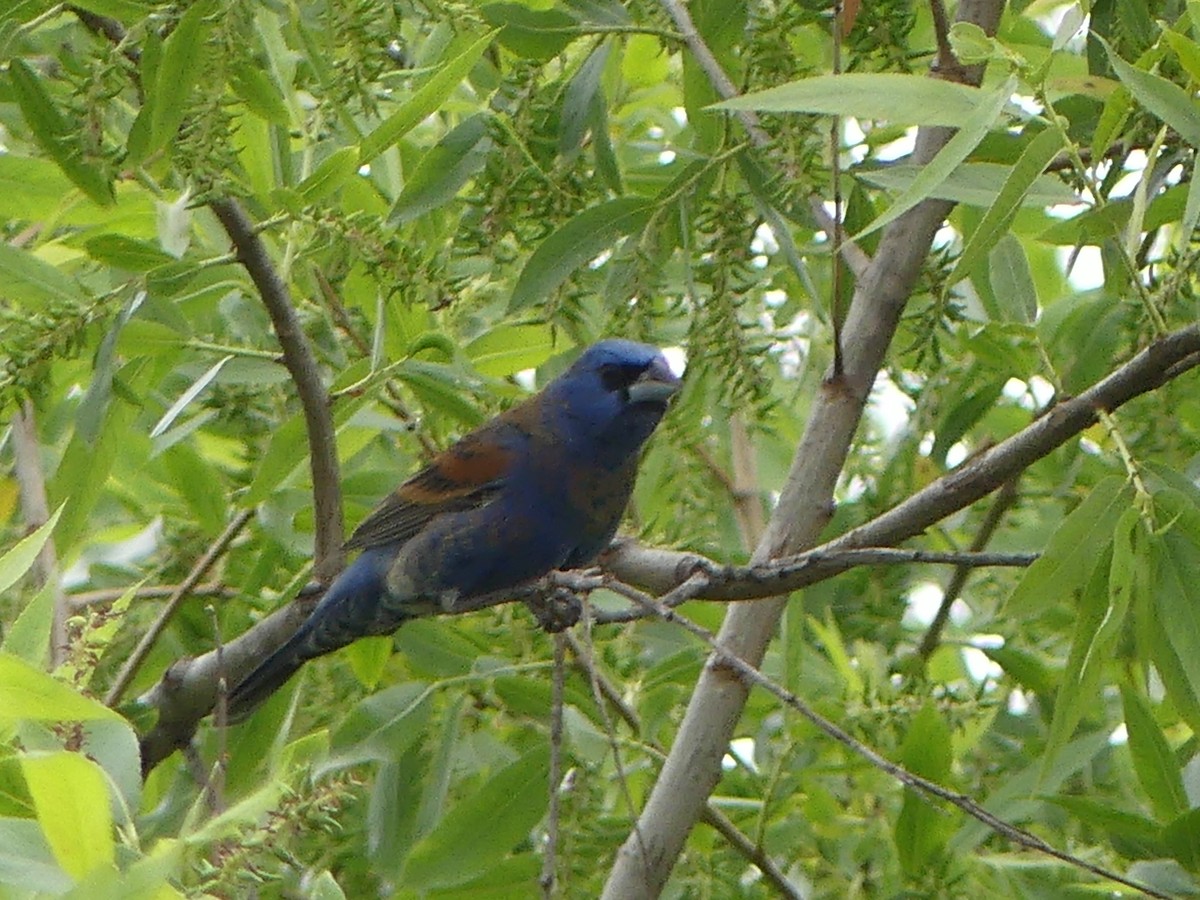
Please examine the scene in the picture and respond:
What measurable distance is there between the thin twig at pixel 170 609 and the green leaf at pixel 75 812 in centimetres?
132

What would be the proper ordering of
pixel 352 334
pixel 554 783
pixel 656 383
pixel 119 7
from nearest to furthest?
pixel 554 783 < pixel 119 7 < pixel 352 334 < pixel 656 383

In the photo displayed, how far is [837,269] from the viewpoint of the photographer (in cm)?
259

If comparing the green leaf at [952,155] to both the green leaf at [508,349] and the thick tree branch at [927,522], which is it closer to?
the thick tree branch at [927,522]

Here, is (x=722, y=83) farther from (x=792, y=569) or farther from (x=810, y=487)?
(x=792, y=569)

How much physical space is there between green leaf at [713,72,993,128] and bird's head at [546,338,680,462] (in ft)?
4.20

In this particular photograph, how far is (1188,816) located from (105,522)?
250 cm

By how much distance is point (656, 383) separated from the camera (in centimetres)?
347

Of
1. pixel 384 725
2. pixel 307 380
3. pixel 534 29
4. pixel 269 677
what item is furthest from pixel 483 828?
pixel 534 29

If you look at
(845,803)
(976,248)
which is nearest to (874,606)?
(845,803)

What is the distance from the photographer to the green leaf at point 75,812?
1.61 metres

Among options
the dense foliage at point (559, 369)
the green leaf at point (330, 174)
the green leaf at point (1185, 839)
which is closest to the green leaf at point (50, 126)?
the dense foliage at point (559, 369)

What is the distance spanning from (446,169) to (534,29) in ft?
0.82

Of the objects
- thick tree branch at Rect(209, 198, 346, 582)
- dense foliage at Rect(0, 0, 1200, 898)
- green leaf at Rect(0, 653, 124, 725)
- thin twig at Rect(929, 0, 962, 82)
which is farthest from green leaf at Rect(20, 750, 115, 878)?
thin twig at Rect(929, 0, 962, 82)

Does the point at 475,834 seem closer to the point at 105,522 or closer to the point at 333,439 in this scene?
the point at 333,439
